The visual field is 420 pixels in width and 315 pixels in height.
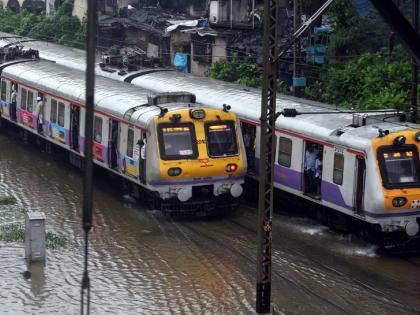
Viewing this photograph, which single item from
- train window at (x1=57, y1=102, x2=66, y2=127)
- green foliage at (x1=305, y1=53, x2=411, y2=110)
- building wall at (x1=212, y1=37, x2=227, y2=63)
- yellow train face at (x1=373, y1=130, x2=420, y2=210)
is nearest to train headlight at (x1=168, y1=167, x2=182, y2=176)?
yellow train face at (x1=373, y1=130, x2=420, y2=210)

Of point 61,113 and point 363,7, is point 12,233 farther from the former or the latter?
point 363,7

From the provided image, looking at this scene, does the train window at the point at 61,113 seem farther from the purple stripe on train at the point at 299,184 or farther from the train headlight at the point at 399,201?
the train headlight at the point at 399,201

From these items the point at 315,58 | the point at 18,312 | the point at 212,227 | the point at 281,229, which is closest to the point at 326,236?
the point at 281,229

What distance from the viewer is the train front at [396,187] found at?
18.0m

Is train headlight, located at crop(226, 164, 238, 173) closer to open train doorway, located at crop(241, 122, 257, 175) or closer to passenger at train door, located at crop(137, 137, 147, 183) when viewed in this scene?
open train doorway, located at crop(241, 122, 257, 175)

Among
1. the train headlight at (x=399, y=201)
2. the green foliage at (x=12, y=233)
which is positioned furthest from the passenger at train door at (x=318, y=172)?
the green foliage at (x=12, y=233)

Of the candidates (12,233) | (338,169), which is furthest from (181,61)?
(338,169)

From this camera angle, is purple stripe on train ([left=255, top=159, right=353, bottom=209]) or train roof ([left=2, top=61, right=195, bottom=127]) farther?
train roof ([left=2, top=61, right=195, bottom=127])

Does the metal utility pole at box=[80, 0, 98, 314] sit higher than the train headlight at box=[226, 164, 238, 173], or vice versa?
the metal utility pole at box=[80, 0, 98, 314]

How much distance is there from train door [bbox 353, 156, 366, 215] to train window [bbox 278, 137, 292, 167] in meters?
2.51

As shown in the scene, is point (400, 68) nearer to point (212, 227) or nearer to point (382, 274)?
point (212, 227)

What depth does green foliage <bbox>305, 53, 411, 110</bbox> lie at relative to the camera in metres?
27.7

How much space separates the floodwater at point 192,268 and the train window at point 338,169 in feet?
4.24

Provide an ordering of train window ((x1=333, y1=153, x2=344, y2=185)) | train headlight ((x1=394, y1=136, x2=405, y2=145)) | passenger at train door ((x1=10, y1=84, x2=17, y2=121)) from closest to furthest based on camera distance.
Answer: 1. train headlight ((x1=394, y1=136, x2=405, y2=145))
2. train window ((x1=333, y1=153, x2=344, y2=185))
3. passenger at train door ((x1=10, y1=84, x2=17, y2=121))
